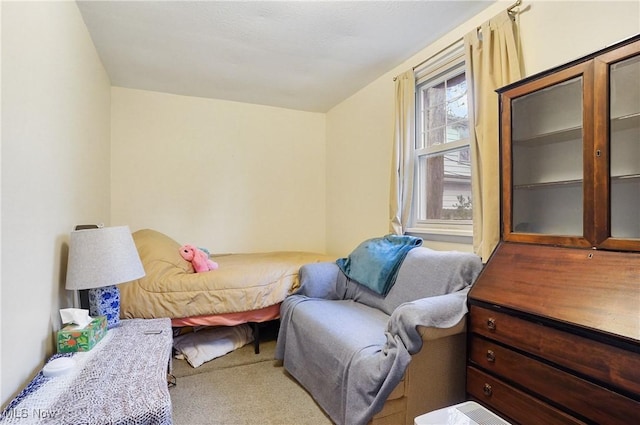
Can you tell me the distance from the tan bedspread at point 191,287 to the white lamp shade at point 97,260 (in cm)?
66

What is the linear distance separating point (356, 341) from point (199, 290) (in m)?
1.28

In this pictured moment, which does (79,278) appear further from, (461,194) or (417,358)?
(461,194)

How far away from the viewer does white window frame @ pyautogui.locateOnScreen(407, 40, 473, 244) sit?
2.32 meters

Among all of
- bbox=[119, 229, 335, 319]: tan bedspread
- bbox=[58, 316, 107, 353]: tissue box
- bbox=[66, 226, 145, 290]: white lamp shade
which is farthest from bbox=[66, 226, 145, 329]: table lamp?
bbox=[119, 229, 335, 319]: tan bedspread

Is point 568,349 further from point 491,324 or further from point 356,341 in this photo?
point 356,341

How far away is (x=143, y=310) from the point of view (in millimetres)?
2234

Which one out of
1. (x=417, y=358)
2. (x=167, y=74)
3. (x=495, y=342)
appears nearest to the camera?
(x=495, y=342)

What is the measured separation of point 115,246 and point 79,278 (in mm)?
204

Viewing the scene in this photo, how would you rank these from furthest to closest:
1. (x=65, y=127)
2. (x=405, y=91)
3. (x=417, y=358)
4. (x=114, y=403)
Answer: (x=405, y=91) → (x=65, y=127) → (x=417, y=358) → (x=114, y=403)

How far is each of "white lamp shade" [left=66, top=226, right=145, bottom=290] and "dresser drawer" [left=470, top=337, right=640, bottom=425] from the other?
179 cm

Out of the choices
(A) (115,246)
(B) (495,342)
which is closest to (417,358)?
(B) (495,342)

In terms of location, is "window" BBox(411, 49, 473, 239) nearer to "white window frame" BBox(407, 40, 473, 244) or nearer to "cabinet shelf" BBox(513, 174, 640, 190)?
"white window frame" BBox(407, 40, 473, 244)

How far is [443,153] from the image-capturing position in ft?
8.47

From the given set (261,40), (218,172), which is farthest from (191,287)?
(261,40)
